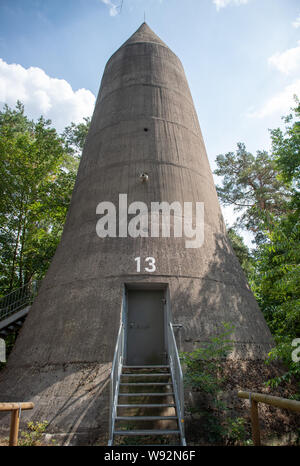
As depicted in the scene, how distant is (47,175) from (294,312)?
1308 cm

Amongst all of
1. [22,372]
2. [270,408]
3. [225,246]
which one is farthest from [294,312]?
[22,372]

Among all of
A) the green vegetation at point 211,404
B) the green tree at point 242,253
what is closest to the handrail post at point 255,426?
the green vegetation at point 211,404

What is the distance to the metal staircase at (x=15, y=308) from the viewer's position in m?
9.34

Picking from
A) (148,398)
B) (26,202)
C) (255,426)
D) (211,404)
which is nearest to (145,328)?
(148,398)

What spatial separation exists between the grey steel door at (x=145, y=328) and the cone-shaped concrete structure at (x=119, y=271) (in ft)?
1.81

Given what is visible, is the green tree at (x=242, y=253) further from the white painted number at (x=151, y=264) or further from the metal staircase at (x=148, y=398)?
the metal staircase at (x=148, y=398)

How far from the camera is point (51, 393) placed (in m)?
5.25

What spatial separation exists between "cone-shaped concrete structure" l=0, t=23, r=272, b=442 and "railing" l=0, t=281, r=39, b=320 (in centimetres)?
377

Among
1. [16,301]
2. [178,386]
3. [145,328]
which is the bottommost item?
[178,386]

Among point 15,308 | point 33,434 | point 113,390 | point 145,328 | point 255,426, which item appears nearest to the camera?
point 255,426

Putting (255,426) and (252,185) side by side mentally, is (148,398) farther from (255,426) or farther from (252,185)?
(252,185)

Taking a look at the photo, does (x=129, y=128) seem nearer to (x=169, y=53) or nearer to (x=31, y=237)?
(x=169, y=53)

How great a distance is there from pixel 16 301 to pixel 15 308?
241 mm

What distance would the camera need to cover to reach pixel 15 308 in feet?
34.7
